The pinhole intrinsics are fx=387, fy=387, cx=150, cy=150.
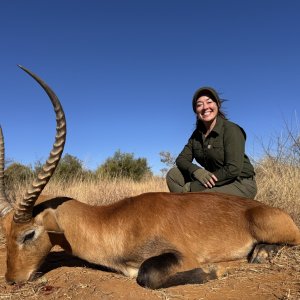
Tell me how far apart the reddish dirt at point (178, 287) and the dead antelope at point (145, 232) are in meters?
0.14

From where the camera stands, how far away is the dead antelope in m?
4.26

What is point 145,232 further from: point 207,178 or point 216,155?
point 216,155

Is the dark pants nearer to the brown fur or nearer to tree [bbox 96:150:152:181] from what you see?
the brown fur

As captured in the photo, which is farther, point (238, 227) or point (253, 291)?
point (238, 227)

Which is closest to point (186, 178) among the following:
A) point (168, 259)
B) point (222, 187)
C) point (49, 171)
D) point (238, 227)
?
point (222, 187)

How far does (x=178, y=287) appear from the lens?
13.6 ft

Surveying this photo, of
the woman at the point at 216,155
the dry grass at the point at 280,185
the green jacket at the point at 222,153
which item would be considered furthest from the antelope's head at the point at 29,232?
the dry grass at the point at 280,185

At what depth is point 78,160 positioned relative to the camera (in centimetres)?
2100

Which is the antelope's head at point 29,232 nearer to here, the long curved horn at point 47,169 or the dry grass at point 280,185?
the long curved horn at point 47,169

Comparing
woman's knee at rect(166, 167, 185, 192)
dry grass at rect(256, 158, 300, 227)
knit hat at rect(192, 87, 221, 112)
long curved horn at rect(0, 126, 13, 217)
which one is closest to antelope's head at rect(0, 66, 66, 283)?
long curved horn at rect(0, 126, 13, 217)

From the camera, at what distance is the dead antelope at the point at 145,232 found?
14.0 ft

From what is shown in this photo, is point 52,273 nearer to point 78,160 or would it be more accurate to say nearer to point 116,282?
point 116,282

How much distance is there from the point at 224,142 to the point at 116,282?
3.37 metres

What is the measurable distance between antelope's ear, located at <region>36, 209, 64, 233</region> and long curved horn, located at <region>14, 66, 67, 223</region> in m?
0.14
